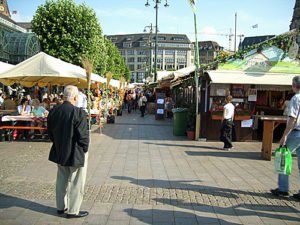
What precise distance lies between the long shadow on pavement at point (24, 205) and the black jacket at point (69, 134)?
2.69 ft

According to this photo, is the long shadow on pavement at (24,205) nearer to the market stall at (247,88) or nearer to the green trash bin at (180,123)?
the market stall at (247,88)

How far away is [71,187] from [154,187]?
1.81m

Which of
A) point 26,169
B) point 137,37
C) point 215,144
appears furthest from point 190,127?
point 137,37

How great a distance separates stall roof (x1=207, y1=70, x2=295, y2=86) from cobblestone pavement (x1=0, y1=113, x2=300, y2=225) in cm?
236

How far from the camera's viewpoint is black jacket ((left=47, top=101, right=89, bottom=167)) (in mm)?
4176

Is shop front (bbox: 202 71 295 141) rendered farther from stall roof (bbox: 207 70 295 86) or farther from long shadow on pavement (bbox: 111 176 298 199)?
long shadow on pavement (bbox: 111 176 298 199)

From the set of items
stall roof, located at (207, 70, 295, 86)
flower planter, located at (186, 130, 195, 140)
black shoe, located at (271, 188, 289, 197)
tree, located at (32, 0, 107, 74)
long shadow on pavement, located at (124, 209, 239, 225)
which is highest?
tree, located at (32, 0, 107, 74)

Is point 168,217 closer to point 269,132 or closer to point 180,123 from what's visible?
point 269,132

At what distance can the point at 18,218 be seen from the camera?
13.9 feet

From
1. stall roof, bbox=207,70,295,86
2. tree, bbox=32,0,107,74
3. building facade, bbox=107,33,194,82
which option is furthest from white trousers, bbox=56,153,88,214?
building facade, bbox=107,33,194,82

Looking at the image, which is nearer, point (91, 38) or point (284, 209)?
point (284, 209)

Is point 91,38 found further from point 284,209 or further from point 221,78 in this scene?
point 284,209

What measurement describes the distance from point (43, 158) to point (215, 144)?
554 cm

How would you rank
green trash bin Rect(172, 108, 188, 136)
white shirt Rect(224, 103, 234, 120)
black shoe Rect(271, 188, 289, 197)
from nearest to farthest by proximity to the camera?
black shoe Rect(271, 188, 289, 197), white shirt Rect(224, 103, 234, 120), green trash bin Rect(172, 108, 188, 136)
